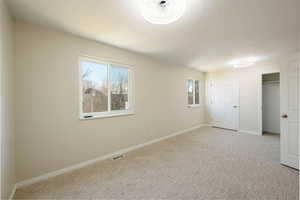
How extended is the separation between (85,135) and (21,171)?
95 cm

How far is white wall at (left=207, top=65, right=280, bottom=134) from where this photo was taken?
14.7 ft

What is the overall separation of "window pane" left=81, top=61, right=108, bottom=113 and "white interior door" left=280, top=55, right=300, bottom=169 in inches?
139

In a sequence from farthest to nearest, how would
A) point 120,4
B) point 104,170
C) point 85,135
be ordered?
point 85,135 → point 104,170 → point 120,4

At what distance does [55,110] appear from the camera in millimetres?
2193

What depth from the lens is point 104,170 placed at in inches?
93.0

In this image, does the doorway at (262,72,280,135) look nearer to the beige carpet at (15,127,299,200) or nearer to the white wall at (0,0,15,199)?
the beige carpet at (15,127,299,200)

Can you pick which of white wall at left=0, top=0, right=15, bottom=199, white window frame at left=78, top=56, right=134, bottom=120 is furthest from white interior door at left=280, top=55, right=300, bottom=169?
white wall at left=0, top=0, right=15, bottom=199

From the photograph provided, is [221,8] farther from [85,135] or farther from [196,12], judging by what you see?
[85,135]

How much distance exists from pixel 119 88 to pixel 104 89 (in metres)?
0.38

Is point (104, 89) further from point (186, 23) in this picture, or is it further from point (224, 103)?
point (224, 103)

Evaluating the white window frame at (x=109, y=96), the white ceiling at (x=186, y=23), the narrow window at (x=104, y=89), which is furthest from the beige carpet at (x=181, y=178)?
the white ceiling at (x=186, y=23)

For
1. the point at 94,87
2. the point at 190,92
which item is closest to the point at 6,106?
the point at 94,87

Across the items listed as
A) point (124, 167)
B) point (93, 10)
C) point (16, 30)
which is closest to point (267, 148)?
point (124, 167)

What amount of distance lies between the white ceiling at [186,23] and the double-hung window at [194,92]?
2377 mm
